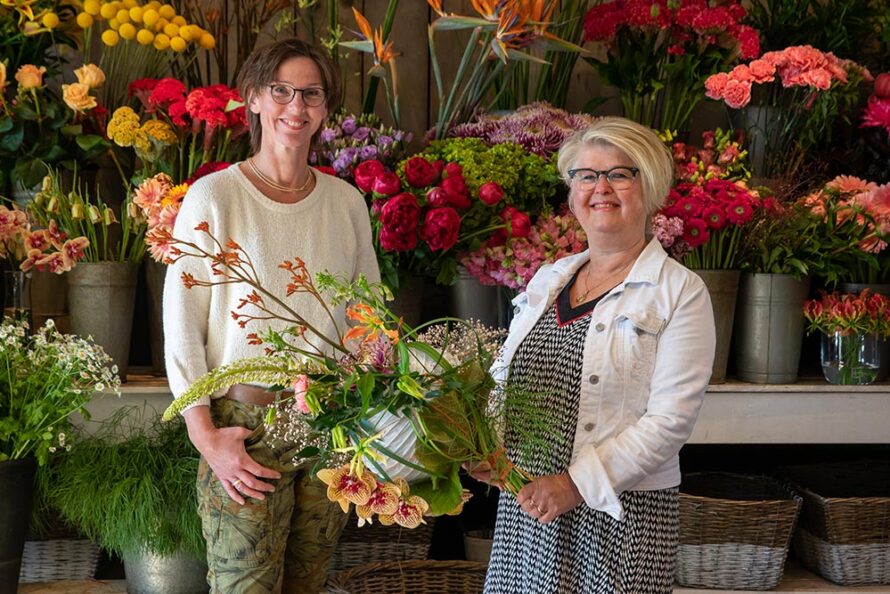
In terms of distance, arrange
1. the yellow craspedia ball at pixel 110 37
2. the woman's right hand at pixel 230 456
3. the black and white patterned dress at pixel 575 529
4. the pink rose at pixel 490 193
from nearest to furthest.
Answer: the black and white patterned dress at pixel 575 529
the woman's right hand at pixel 230 456
the pink rose at pixel 490 193
the yellow craspedia ball at pixel 110 37

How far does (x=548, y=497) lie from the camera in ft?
5.09

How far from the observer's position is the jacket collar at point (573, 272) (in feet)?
5.42

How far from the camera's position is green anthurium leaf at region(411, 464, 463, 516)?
1395 mm

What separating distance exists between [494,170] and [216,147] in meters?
0.62

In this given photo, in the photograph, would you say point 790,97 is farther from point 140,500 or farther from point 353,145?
point 140,500

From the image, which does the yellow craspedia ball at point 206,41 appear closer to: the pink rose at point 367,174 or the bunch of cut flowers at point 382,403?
the pink rose at point 367,174

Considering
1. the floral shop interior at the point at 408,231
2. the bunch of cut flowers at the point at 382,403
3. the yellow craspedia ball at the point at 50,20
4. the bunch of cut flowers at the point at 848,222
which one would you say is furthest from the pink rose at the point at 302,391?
the bunch of cut flowers at the point at 848,222

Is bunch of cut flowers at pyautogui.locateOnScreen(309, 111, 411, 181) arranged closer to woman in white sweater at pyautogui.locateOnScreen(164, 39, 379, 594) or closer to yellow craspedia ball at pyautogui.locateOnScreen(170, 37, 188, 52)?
yellow craspedia ball at pyautogui.locateOnScreen(170, 37, 188, 52)

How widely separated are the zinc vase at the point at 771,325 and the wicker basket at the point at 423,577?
79 cm

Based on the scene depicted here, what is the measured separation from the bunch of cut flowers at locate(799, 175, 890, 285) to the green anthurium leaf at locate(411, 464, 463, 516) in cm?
137

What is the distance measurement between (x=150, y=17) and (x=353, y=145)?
53 cm

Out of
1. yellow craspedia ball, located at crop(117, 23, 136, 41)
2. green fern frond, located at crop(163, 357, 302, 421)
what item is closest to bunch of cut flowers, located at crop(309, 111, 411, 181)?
yellow craspedia ball, located at crop(117, 23, 136, 41)

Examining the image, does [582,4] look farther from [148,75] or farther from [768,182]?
[148,75]

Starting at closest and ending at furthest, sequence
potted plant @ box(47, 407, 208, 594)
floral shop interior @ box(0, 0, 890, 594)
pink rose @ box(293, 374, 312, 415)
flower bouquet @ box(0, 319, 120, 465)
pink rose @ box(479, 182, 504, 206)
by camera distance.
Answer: pink rose @ box(293, 374, 312, 415), floral shop interior @ box(0, 0, 890, 594), flower bouquet @ box(0, 319, 120, 465), potted plant @ box(47, 407, 208, 594), pink rose @ box(479, 182, 504, 206)
